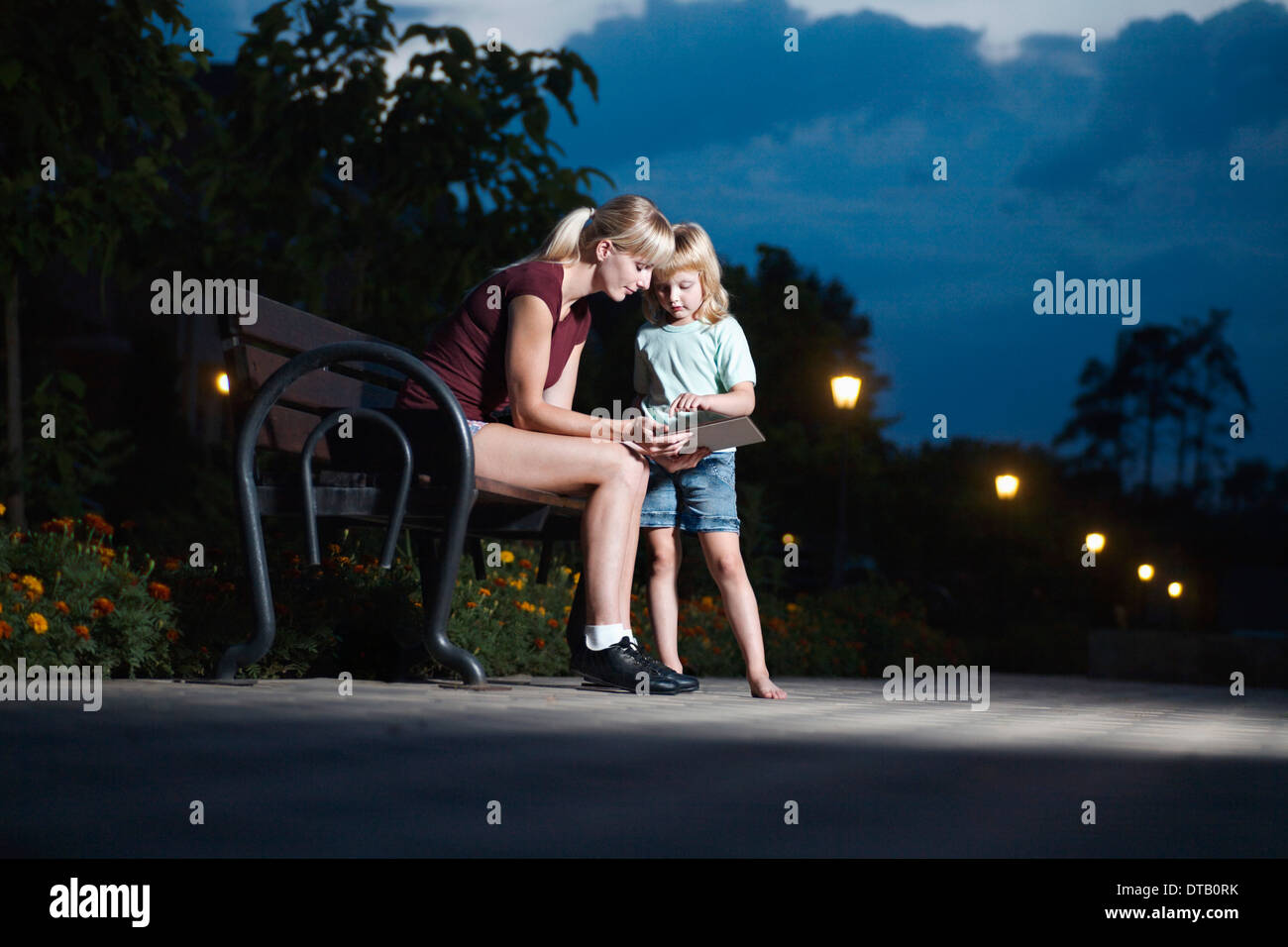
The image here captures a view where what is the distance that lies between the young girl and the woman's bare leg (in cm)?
79

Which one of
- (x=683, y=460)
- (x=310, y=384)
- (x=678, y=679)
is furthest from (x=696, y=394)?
(x=310, y=384)

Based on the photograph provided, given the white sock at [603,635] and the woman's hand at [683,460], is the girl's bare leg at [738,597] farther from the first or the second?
the white sock at [603,635]

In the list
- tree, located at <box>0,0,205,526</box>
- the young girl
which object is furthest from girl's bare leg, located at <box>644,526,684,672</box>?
tree, located at <box>0,0,205,526</box>

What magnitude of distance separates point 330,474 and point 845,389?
10.8m

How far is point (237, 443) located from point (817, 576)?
21.0 meters

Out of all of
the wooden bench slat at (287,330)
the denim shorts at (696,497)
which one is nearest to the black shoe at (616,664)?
the denim shorts at (696,497)

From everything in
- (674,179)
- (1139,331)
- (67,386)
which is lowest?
(67,386)

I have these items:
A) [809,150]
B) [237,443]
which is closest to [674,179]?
[809,150]

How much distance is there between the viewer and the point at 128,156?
28.5 ft

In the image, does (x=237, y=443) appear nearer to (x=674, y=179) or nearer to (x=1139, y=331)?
(x=1139, y=331)

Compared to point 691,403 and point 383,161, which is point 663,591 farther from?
point 383,161

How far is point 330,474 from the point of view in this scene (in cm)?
397

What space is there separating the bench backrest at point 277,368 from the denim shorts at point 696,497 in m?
1.22
